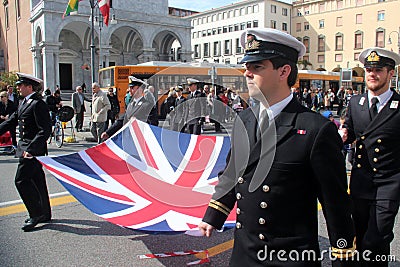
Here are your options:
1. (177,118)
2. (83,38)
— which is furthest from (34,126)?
(83,38)

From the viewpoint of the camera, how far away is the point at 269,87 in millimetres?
1959

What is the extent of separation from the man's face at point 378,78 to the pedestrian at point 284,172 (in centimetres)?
142

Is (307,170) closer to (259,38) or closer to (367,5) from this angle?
(259,38)

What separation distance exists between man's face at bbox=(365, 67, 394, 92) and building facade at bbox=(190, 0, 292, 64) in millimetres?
69773

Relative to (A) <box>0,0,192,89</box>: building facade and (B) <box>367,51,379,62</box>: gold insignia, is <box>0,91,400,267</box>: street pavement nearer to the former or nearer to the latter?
(B) <box>367,51,379,62</box>: gold insignia

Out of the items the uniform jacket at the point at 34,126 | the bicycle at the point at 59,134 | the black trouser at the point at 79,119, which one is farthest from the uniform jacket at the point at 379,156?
the black trouser at the point at 79,119

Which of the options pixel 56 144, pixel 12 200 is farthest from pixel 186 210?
pixel 56 144

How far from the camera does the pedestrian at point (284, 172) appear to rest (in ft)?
6.15

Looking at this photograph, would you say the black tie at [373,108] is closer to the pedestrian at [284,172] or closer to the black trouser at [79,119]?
the pedestrian at [284,172]

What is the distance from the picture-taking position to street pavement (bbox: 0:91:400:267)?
12.8 ft

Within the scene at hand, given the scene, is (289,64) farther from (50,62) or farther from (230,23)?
(230,23)

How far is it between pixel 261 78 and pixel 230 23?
3238 inches

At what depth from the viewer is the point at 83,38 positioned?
133ft

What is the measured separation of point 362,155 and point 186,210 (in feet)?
5.73
